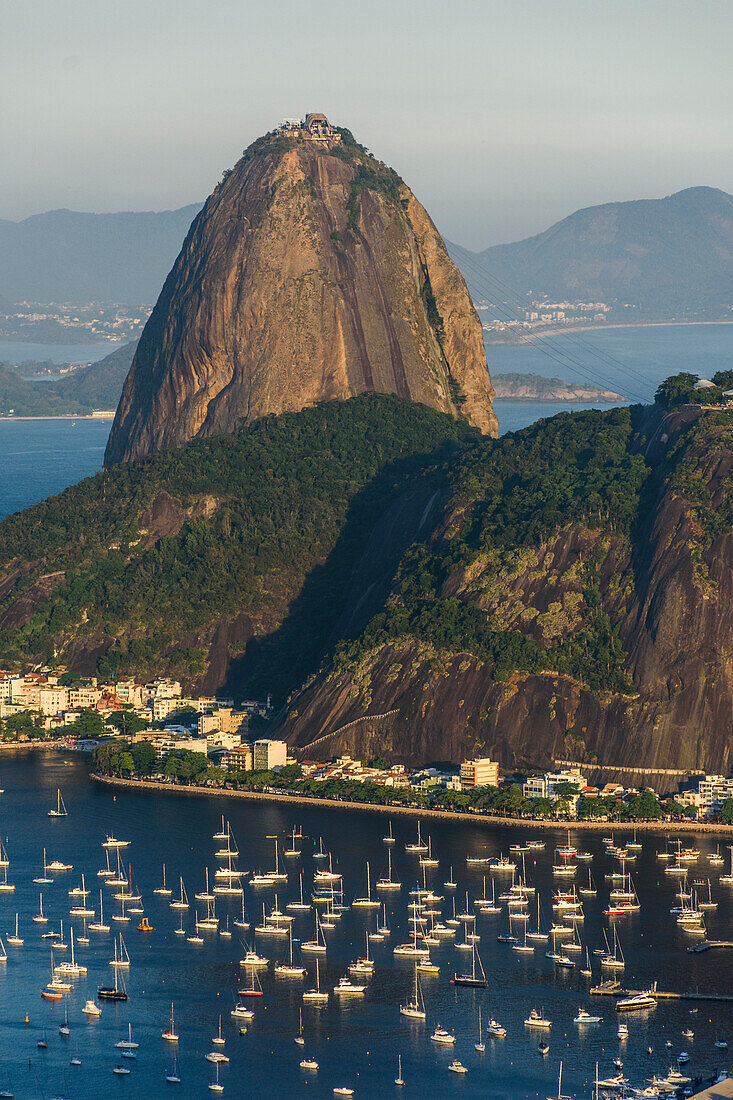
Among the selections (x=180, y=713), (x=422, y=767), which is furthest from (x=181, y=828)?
(x=180, y=713)

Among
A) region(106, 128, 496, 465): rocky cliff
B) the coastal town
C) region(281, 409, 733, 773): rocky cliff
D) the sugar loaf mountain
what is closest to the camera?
the coastal town

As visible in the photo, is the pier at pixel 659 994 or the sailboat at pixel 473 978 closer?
the pier at pixel 659 994

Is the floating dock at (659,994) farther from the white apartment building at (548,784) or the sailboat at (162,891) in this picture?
the white apartment building at (548,784)

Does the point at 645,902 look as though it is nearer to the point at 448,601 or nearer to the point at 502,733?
the point at 502,733

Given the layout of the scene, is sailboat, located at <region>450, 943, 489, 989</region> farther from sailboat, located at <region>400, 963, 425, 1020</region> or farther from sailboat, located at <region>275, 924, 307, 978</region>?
sailboat, located at <region>275, 924, 307, 978</region>

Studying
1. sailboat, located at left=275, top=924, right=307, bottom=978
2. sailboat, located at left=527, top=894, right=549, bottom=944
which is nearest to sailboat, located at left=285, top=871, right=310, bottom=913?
sailboat, located at left=275, top=924, right=307, bottom=978

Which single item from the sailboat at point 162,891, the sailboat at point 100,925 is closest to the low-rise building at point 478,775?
the sailboat at point 162,891
